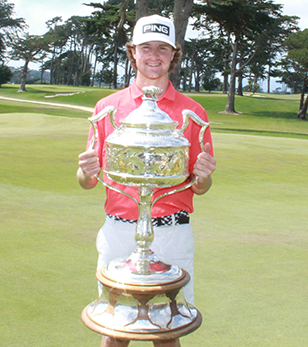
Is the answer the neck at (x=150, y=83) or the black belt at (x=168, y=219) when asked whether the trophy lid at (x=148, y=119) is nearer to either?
the neck at (x=150, y=83)

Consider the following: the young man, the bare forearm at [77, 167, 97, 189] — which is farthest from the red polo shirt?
the bare forearm at [77, 167, 97, 189]

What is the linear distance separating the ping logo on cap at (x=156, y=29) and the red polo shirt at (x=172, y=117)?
1.29 feet

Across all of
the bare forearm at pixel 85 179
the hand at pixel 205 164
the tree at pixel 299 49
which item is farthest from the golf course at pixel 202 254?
the tree at pixel 299 49

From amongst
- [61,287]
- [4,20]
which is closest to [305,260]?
[61,287]

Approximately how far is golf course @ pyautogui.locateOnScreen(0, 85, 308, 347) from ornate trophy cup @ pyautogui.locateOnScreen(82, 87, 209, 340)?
1095mm

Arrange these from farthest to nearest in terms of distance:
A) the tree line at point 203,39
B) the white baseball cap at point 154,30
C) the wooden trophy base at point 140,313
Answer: the tree line at point 203,39 < the white baseball cap at point 154,30 < the wooden trophy base at point 140,313

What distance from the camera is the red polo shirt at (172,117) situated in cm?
251

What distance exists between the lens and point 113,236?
2547mm

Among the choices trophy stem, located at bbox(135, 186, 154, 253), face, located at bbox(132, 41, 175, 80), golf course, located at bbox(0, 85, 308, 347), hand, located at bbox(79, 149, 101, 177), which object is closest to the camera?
trophy stem, located at bbox(135, 186, 154, 253)

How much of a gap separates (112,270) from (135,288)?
7.8 inches

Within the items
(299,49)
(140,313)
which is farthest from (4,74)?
(140,313)

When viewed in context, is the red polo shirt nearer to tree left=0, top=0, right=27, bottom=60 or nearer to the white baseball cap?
the white baseball cap

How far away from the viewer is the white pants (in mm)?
2500

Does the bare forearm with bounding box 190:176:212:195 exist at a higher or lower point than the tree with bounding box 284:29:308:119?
lower
